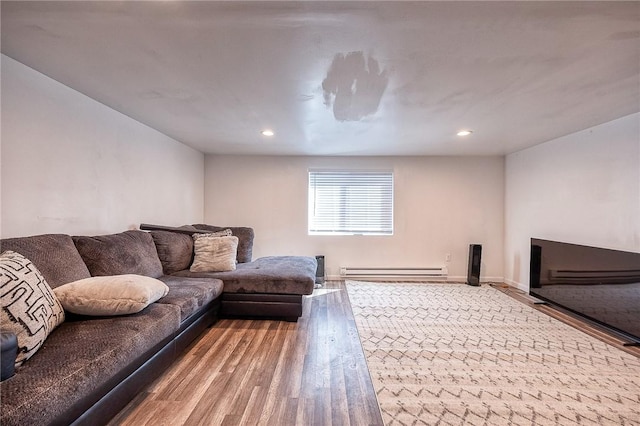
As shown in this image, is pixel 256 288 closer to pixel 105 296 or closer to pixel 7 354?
pixel 105 296

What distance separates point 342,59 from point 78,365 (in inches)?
82.3

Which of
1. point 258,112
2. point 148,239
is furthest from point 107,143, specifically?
point 258,112

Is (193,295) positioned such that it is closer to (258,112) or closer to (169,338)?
(169,338)

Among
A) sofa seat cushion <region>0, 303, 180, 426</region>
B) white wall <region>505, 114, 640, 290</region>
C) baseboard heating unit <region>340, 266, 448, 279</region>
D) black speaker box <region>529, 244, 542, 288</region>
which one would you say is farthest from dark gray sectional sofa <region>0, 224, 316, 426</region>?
white wall <region>505, 114, 640, 290</region>

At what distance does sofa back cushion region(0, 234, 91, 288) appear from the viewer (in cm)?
163

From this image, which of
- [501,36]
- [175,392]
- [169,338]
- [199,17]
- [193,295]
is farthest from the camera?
[193,295]

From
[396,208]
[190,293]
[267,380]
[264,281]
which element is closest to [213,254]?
[264,281]

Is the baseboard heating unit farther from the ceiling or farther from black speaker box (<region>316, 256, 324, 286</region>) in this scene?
the ceiling

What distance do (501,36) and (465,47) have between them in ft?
0.57

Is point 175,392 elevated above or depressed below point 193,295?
below

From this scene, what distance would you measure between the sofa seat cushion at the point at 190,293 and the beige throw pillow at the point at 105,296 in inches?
12.5

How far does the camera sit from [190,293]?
2232mm

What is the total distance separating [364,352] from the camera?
7.49 ft

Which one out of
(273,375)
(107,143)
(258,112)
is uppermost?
(258,112)
